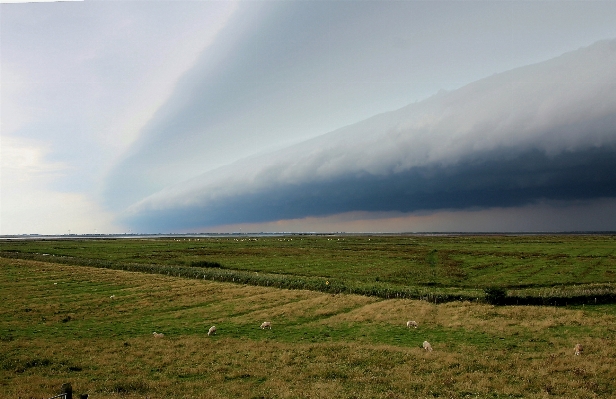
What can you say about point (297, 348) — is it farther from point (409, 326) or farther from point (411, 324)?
point (411, 324)

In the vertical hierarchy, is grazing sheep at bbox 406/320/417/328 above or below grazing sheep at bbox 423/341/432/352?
below

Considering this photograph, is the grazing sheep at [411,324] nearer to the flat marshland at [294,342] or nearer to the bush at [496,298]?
the flat marshland at [294,342]

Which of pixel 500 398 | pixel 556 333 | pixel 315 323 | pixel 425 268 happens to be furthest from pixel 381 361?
pixel 425 268

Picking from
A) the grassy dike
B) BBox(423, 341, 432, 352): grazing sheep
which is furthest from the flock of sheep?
the grassy dike

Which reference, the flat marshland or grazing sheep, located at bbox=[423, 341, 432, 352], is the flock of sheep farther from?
the flat marshland

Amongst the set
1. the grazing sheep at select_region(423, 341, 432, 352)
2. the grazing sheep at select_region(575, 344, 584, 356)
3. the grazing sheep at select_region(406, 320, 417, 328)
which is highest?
the grazing sheep at select_region(423, 341, 432, 352)

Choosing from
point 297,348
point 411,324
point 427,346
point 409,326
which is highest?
point 297,348

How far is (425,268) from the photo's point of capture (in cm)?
6844

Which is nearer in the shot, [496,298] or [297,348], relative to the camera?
[297,348]

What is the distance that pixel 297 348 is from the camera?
23.5 meters

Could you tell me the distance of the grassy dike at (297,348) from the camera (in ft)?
56.5

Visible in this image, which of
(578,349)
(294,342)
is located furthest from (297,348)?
(578,349)

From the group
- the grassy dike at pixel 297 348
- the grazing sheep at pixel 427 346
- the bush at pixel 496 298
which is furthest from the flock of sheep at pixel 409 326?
the bush at pixel 496 298

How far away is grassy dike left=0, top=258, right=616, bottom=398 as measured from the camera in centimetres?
1722
